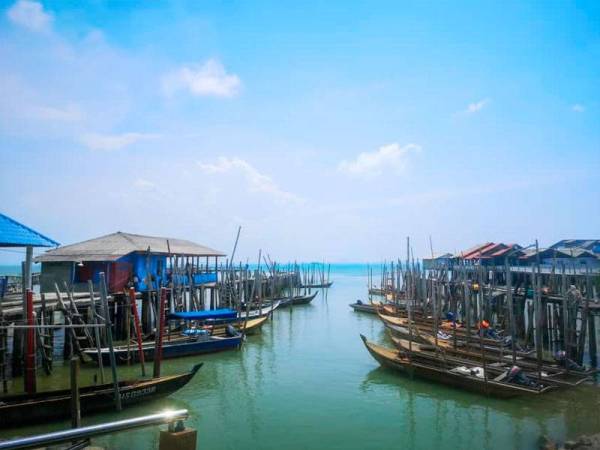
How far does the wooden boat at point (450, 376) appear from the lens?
12.1m

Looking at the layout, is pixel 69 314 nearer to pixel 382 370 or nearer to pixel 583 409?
pixel 382 370

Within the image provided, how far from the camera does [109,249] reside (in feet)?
73.6

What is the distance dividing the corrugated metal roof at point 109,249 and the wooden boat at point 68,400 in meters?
9.90

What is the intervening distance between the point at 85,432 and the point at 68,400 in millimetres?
9585

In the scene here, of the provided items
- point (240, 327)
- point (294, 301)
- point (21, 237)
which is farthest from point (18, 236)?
point (294, 301)

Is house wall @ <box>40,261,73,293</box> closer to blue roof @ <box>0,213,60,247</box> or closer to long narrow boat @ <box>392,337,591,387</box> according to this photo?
blue roof @ <box>0,213,60,247</box>

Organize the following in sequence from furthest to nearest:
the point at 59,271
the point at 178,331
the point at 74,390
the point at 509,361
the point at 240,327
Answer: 1. the point at 240,327
2. the point at 59,271
3. the point at 178,331
4. the point at 509,361
5. the point at 74,390

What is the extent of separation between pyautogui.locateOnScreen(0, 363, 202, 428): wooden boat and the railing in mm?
9201

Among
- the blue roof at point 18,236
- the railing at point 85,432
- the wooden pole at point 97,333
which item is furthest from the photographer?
the blue roof at point 18,236

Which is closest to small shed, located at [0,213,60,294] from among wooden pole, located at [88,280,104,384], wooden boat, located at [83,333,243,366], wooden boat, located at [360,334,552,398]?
wooden pole, located at [88,280,104,384]

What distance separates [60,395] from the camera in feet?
35.5

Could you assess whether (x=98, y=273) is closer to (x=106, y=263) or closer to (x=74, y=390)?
(x=106, y=263)

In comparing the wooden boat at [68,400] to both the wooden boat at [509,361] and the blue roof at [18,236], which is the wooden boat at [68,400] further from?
the wooden boat at [509,361]

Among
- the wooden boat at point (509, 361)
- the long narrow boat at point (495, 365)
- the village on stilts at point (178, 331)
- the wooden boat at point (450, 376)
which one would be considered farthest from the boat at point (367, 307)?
the wooden boat at point (450, 376)
